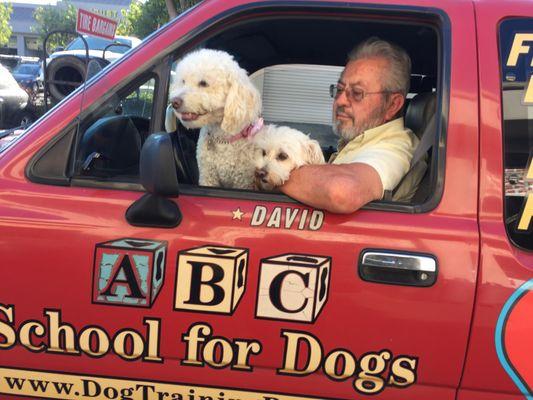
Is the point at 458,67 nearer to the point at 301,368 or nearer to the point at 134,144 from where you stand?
the point at 301,368

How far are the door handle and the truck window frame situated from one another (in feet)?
0.52

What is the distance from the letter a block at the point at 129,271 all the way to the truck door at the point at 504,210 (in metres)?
0.98

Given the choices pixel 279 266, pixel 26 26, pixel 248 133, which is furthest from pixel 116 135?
pixel 26 26

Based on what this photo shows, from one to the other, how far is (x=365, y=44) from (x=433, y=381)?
1433mm

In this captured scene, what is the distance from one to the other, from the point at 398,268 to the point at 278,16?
3.12 feet

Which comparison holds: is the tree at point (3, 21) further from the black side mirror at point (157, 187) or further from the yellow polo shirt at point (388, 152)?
the black side mirror at point (157, 187)

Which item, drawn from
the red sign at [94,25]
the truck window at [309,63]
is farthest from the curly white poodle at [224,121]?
Answer: the red sign at [94,25]

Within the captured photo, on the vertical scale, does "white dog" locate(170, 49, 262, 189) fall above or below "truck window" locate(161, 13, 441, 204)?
below

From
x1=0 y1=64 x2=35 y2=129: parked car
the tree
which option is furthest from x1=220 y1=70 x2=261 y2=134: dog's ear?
the tree

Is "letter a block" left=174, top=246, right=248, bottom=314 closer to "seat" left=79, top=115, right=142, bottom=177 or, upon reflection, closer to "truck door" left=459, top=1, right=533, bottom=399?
"seat" left=79, top=115, right=142, bottom=177

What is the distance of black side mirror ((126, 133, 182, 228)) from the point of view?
1.50 metres

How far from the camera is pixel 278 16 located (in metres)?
1.77

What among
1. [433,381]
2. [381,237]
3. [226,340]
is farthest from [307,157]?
[433,381]

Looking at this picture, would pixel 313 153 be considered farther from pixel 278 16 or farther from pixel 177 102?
pixel 177 102
